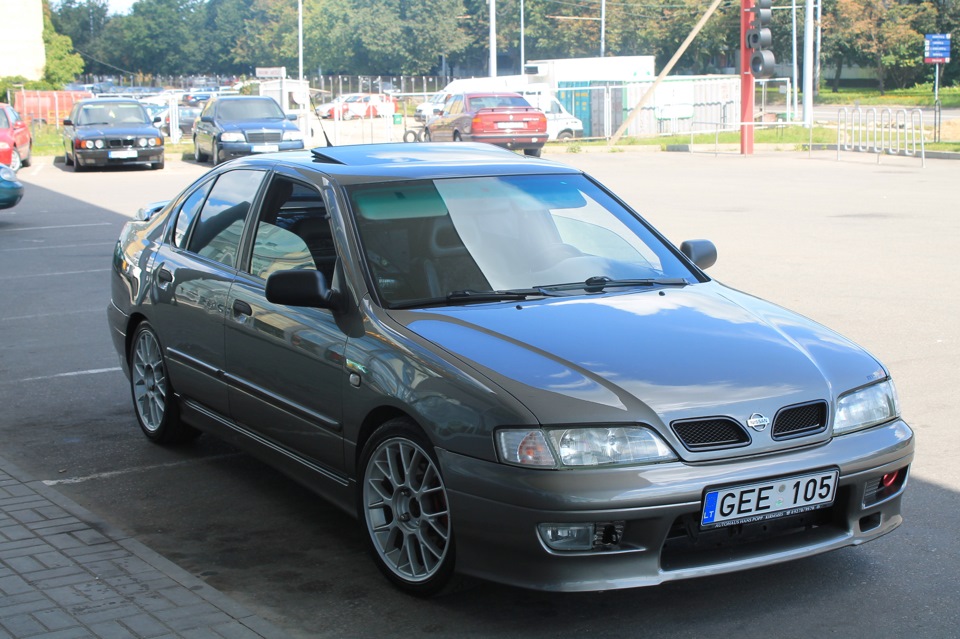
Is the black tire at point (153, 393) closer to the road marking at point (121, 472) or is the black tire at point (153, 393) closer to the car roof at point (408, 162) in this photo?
the road marking at point (121, 472)

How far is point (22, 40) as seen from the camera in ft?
225

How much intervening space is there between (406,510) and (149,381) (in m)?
2.69

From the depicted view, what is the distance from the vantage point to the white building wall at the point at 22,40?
67688 millimetres

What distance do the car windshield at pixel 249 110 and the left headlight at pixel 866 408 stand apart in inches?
1048

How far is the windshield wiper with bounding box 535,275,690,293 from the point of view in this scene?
507 centimetres

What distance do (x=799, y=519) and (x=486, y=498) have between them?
1113 mm

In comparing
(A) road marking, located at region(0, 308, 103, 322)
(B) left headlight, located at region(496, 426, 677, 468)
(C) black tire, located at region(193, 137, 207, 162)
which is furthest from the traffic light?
(B) left headlight, located at region(496, 426, 677, 468)

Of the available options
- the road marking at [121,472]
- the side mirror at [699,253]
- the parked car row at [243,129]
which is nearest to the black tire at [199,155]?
the parked car row at [243,129]

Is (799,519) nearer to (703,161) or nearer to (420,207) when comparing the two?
(420,207)

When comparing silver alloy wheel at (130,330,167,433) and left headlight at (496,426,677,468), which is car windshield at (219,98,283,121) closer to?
silver alloy wheel at (130,330,167,433)

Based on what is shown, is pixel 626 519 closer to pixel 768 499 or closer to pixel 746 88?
pixel 768 499

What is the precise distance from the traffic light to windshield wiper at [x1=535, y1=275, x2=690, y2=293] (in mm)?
25258

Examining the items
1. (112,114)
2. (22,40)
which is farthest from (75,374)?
(22,40)

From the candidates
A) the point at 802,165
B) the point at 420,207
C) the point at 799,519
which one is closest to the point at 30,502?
the point at 420,207
